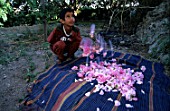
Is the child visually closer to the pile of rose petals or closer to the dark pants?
the dark pants

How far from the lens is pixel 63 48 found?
3490mm

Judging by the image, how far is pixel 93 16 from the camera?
28.8ft

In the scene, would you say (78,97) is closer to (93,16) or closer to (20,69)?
(20,69)

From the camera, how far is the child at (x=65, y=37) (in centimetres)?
344

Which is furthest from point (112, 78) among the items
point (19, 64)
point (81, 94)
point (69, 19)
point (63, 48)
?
point (19, 64)

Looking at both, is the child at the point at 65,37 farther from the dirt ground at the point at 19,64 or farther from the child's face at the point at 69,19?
the dirt ground at the point at 19,64

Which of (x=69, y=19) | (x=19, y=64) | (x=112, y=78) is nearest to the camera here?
(x=112, y=78)

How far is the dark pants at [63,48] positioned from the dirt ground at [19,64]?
16.0 inches

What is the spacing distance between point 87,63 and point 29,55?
1.56 metres

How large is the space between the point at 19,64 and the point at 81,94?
189 centimetres

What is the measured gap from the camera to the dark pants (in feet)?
11.3

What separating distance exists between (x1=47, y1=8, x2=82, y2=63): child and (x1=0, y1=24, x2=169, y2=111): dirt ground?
1.45ft

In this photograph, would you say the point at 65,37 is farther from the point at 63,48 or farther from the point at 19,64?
the point at 19,64

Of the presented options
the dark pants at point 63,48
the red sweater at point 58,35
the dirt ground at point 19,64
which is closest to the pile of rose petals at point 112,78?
the dark pants at point 63,48
